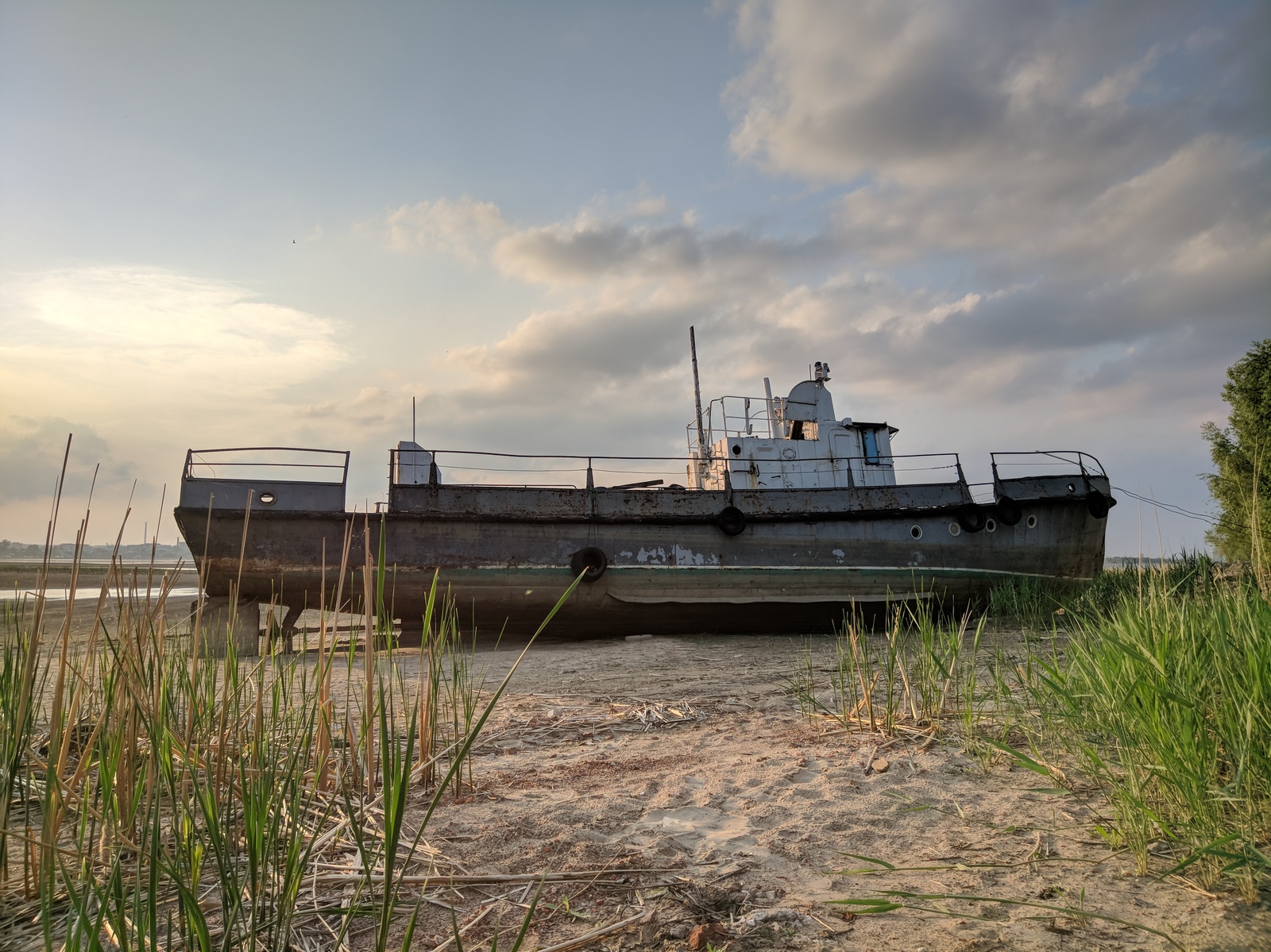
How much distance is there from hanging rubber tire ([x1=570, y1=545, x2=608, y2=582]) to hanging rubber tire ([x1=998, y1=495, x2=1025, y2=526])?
677cm

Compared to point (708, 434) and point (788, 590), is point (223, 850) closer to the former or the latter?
point (788, 590)

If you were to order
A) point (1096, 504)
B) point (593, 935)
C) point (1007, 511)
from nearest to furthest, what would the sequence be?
1. point (593, 935)
2. point (1007, 511)
3. point (1096, 504)

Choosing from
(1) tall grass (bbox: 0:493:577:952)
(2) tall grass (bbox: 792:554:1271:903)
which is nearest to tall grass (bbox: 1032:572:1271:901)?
(2) tall grass (bbox: 792:554:1271:903)

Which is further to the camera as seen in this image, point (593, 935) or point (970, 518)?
point (970, 518)

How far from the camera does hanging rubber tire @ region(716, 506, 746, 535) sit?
11312 millimetres

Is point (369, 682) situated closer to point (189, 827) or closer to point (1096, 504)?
point (189, 827)

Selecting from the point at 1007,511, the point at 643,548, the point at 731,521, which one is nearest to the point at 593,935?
the point at 643,548

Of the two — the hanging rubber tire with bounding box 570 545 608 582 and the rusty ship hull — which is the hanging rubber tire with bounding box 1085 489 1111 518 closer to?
the rusty ship hull

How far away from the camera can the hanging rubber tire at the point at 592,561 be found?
10898 mm

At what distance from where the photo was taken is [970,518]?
39.9 feet

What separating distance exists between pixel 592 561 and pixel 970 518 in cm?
643

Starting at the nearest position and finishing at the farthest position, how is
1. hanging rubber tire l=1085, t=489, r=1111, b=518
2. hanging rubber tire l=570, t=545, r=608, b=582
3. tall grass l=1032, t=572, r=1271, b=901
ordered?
tall grass l=1032, t=572, r=1271, b=901 < hanging rubber tire l=570, t=545, r=608, b=582 < hanging rubber tire l=1085, t=489, r=1111, b=518

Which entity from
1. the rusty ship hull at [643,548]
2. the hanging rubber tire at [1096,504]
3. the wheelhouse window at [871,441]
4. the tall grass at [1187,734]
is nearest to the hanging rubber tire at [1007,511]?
the rusty ship hull at [643,548]

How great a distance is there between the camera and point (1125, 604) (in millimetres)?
3316
